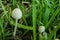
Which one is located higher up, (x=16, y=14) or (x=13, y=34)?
(x=16, y=14)

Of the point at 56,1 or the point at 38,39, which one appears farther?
the point at 56,1

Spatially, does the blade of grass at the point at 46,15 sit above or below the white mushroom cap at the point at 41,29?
above

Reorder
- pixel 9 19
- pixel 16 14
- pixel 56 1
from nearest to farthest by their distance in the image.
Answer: pixel 16 14
pixel 9 19
pixel 56 1

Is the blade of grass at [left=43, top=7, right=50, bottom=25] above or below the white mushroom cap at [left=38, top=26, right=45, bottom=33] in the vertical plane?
above

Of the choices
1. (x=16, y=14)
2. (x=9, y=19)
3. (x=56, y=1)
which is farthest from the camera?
(x=56, y=1)

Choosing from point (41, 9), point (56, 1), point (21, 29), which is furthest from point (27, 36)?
point (56, 1)

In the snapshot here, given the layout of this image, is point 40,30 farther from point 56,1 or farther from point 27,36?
point 56,1

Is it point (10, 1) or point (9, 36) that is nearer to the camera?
point (9, 36)

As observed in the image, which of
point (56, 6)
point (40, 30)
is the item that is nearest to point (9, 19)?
point (40, 30)

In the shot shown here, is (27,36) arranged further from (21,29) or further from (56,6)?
(56,6)
